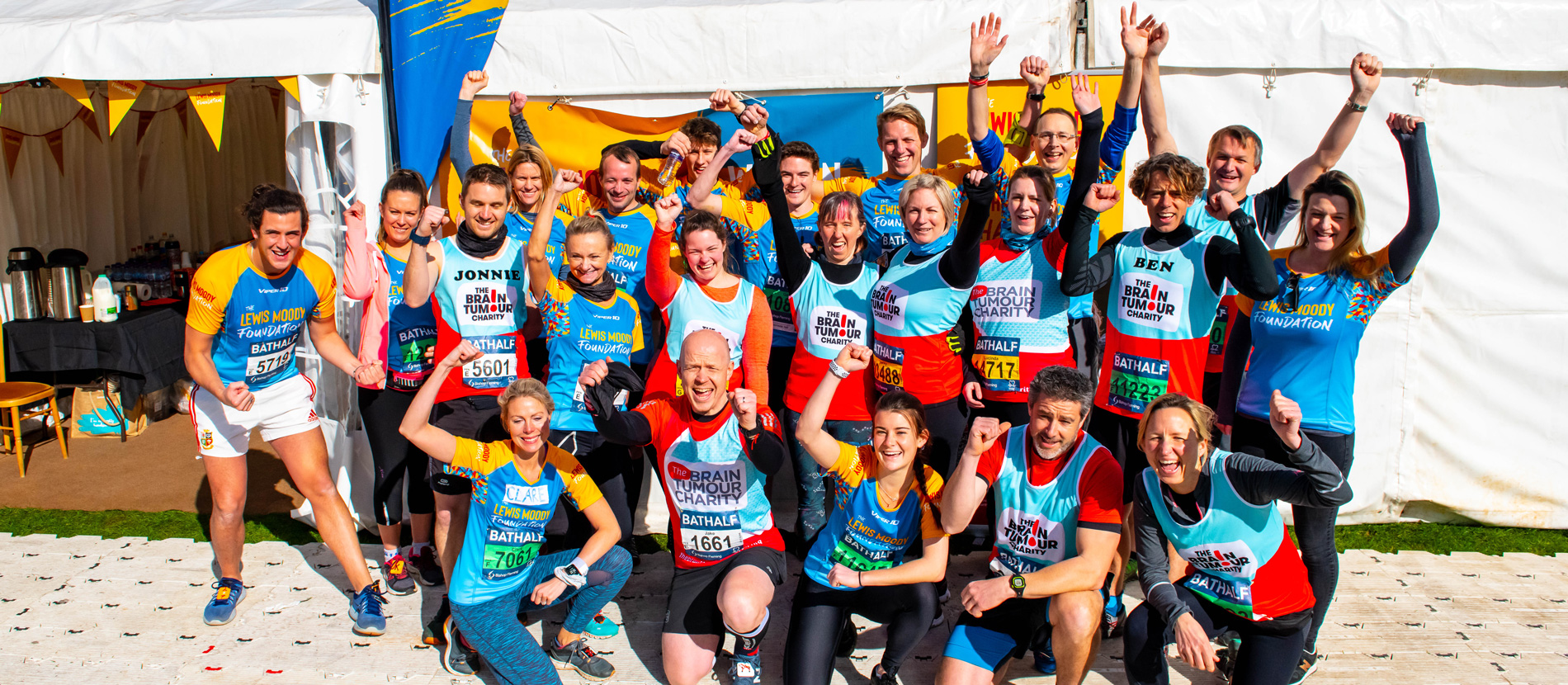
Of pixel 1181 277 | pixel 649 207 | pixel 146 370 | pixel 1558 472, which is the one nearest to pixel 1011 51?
pixel 1181 277

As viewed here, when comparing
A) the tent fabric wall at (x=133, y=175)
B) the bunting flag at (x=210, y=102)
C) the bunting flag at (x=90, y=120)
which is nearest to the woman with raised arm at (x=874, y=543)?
the bunting flag at (x=210, y=102)

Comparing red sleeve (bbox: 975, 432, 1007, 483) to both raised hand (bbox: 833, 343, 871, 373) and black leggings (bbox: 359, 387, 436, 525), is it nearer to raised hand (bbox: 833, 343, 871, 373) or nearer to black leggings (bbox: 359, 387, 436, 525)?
raised hand (bbox: 833, 343, 871, 373)

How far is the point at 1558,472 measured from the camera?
452cm

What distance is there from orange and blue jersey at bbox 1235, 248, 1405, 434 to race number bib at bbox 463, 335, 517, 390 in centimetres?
275

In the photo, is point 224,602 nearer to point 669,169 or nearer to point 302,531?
point 302,531

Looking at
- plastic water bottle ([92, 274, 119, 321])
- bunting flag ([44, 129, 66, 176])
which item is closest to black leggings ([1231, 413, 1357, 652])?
plastic water bottle ([92, 274, 119, 321])

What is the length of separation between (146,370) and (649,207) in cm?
400

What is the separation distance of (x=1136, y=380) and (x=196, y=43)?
14.0 ft

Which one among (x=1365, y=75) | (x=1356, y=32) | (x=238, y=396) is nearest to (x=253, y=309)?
(x=238, y=396)

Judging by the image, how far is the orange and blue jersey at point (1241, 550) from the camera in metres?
2.79

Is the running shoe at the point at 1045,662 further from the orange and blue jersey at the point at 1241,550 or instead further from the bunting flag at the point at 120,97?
the bunting flag at the point at 120,97

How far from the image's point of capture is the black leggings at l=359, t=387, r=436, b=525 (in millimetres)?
3932

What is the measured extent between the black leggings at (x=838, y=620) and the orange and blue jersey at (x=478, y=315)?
1.53m

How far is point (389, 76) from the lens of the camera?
14.0 feet
